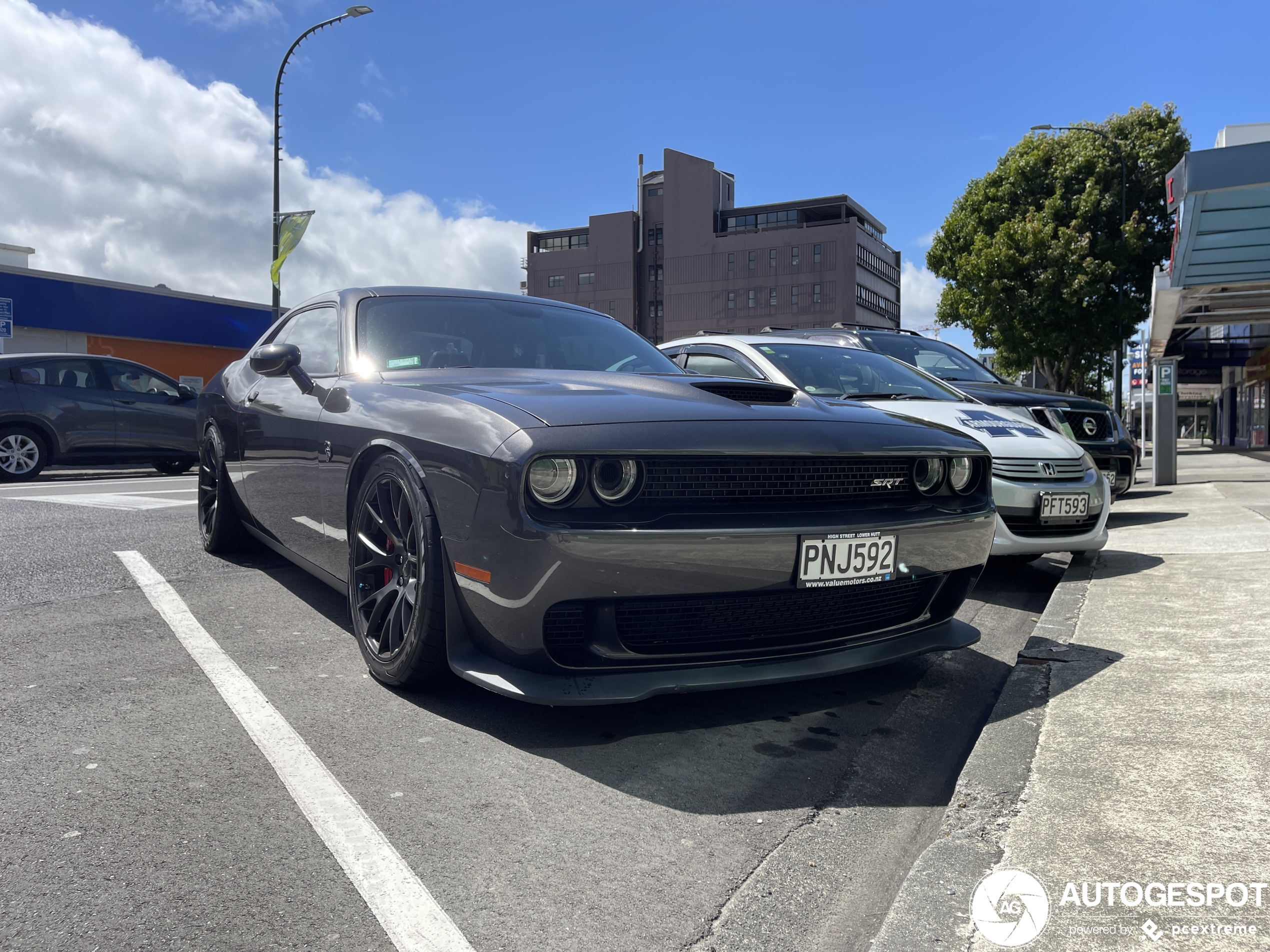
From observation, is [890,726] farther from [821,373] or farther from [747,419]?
[821,373]

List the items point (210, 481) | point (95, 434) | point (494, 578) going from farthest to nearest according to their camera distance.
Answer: point (95, 434)
point (210, 481)
point (494, 578)

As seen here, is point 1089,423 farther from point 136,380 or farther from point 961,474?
point 136,380

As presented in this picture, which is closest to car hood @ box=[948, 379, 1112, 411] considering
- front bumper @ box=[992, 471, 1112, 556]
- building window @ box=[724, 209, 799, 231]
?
front bumper @ box=[992, 471, 1112, 556]

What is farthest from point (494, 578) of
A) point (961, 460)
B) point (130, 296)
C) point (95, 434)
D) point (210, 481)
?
point (130, 296)

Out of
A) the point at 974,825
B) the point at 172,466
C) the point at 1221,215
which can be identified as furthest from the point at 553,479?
the point at 1221,215

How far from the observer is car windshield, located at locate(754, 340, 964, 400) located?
5.51 m

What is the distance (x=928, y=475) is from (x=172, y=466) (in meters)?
12.4

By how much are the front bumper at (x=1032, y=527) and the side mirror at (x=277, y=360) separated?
3457 millimetres

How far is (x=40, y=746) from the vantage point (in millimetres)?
2453

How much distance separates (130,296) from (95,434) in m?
13.1

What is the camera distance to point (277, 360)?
375cm

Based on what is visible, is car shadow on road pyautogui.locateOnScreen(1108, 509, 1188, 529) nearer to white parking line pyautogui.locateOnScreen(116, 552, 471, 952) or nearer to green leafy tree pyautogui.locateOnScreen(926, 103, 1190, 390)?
white parking line pyautogui.locateOnScreen(116, 552, 471, 952)

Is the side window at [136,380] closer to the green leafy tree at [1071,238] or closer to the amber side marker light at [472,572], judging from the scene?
the amber side marker light at [472,572]

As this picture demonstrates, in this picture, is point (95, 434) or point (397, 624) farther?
point (95, 434)
